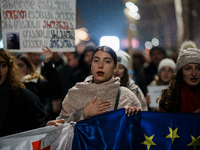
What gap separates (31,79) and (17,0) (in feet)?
3.67

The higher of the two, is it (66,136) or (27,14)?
(27,14)

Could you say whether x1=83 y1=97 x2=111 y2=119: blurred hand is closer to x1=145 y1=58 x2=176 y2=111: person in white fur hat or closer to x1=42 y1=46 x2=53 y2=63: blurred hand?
x1=42 y1=46 x2=53 y2=63: blurred hand

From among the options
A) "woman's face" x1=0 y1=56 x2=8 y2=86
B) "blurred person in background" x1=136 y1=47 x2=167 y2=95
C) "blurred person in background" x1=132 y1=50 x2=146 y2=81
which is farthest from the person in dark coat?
"blurred person in background" x1=132 y1=50 x2=146 y2=81

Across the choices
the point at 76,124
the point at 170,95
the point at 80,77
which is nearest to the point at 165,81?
the point at 170,95

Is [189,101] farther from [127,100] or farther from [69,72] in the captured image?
[69,72]

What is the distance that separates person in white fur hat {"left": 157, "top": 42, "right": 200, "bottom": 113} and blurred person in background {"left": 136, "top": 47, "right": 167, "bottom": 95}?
1307mm

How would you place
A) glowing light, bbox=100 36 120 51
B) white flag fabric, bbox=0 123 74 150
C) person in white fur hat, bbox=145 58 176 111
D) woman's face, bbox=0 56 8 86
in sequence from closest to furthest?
1. white flag fabric, bbox=0 123 74 150
2. woman's face, bbox=0 56 8 86
3. glowing light, bbox=100 36 120 51
4. person in white fur hat, bbox=145 58 176 111

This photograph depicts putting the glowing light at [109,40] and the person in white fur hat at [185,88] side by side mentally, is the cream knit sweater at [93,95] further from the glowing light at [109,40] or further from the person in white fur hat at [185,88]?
the glowing light at [109,40]

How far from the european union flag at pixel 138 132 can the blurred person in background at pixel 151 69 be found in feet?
5.89

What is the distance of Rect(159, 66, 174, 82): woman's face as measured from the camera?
4.18m

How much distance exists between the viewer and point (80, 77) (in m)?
3.62

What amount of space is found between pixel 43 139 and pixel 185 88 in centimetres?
179

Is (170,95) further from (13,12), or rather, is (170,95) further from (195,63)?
(13,12)

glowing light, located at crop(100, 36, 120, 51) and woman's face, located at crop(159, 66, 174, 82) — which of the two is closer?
glowing light, located at crop(100, 36, 120, 51)
